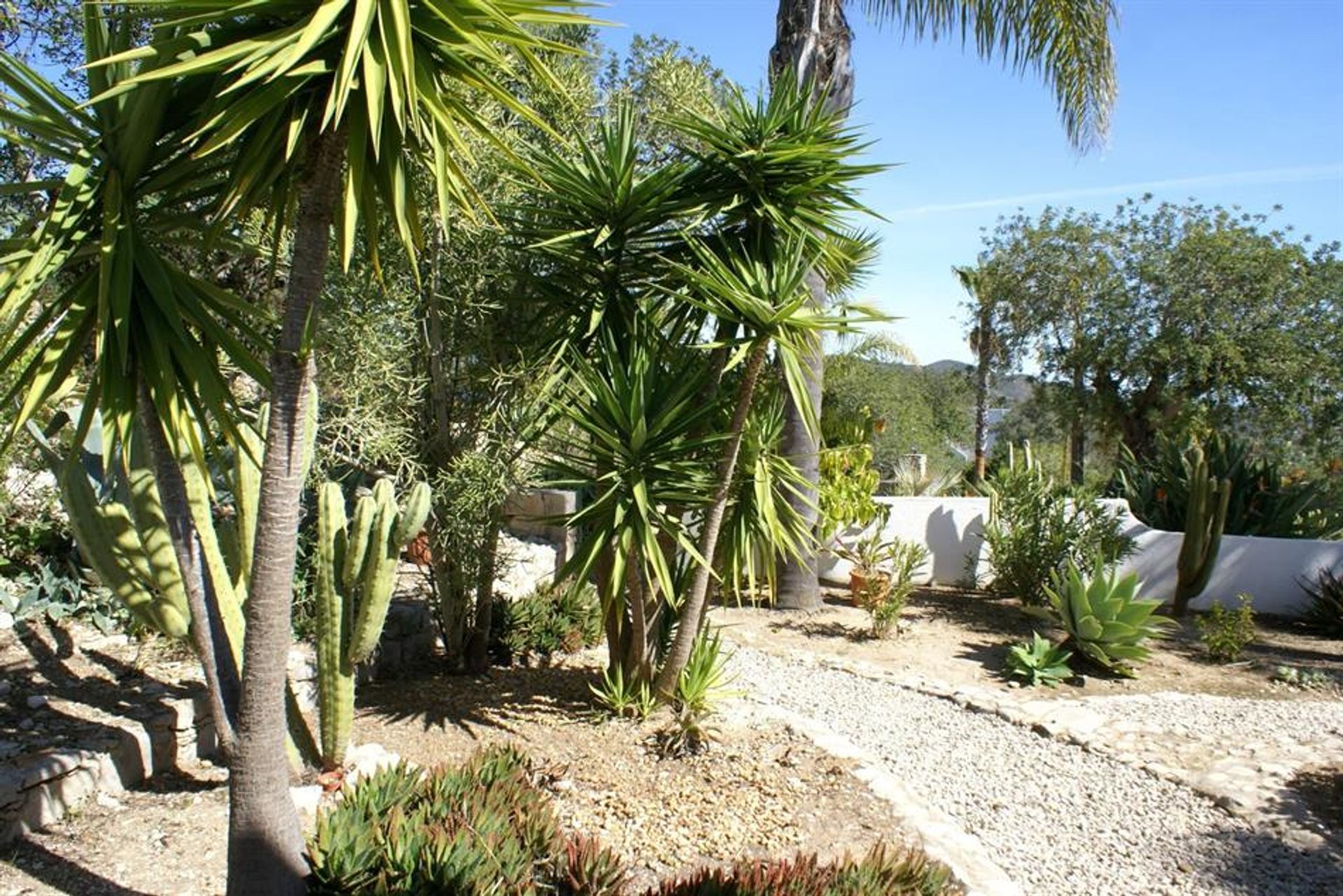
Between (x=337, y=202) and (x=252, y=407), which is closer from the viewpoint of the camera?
(x=337, y=202)

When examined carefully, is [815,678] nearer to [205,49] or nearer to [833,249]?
[833,249]

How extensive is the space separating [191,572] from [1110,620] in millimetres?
6242

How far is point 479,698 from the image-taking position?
530 centimetres

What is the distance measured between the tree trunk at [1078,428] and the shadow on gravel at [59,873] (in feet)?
58.2

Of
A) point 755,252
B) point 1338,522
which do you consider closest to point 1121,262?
point 1338,522

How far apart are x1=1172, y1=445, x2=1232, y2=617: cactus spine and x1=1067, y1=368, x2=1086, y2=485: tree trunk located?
9.31 meters

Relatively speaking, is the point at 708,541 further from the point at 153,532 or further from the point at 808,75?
the point at 808,75

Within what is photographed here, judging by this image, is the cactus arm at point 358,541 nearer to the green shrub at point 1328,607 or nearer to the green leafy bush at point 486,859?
the green leafy bush at point 486,859

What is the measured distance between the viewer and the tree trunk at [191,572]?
2807mm

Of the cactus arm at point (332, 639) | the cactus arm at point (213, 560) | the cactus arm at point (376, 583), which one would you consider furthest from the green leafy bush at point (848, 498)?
the cactus arm at point (213, 560)

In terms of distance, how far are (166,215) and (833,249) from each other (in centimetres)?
311

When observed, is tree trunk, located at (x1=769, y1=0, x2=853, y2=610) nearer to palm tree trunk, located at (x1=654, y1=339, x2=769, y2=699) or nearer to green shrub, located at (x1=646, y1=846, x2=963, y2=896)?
palm tree trunk, located at (x1=654, y1=339, x2=769, y2=699)

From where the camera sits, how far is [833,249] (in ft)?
15.6

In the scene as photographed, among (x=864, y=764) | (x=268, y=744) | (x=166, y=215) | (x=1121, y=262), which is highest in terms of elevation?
(x=1121, y=262)
